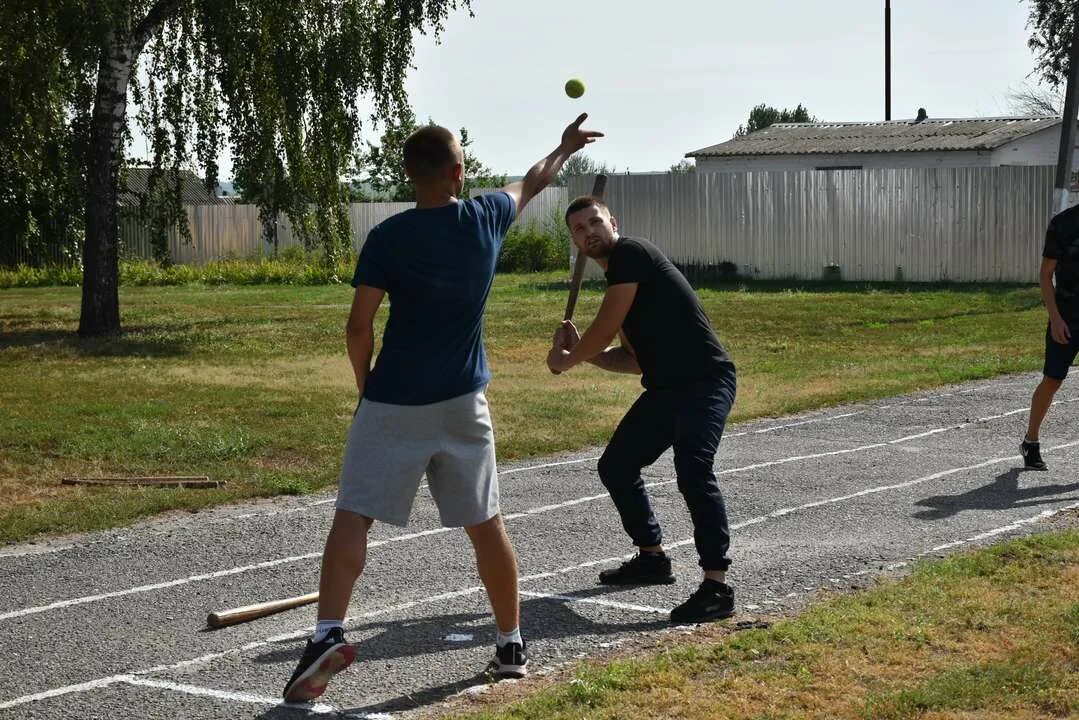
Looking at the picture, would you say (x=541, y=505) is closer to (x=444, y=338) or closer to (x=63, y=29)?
(x=444, y=338)

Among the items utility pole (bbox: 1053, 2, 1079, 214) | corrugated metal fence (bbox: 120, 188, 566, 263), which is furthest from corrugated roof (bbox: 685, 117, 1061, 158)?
utility pole (bbox: 1053, 2, 1079, 214)

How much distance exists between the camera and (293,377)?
52.1 ft

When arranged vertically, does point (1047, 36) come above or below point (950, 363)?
above

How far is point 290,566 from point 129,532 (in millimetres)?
1472

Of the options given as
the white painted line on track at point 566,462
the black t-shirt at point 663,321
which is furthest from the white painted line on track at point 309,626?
the white painted line on track at point 566,462

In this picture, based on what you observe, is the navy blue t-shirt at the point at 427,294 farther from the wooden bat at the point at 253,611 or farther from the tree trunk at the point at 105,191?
the tree trunk at the point at 105,191

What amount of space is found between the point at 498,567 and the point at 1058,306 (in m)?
5.62

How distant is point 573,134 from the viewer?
19.4 feet

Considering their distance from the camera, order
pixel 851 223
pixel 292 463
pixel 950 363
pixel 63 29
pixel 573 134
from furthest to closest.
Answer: pixel 851 223
pixel 63 29
pixel 950 363
pixel 292 463
pixel 573 134

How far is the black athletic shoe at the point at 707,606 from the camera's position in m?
6.22

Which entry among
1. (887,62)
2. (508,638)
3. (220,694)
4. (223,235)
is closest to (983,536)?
(508,638)

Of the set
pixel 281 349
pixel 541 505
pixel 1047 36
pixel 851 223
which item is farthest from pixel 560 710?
pixel 1047 36

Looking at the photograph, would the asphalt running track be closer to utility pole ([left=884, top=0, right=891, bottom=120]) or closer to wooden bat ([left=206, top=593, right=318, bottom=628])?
wooden bat ([left=206, top=593, right=318, bottom=628])

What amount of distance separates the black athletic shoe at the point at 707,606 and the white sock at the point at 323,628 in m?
1.63
